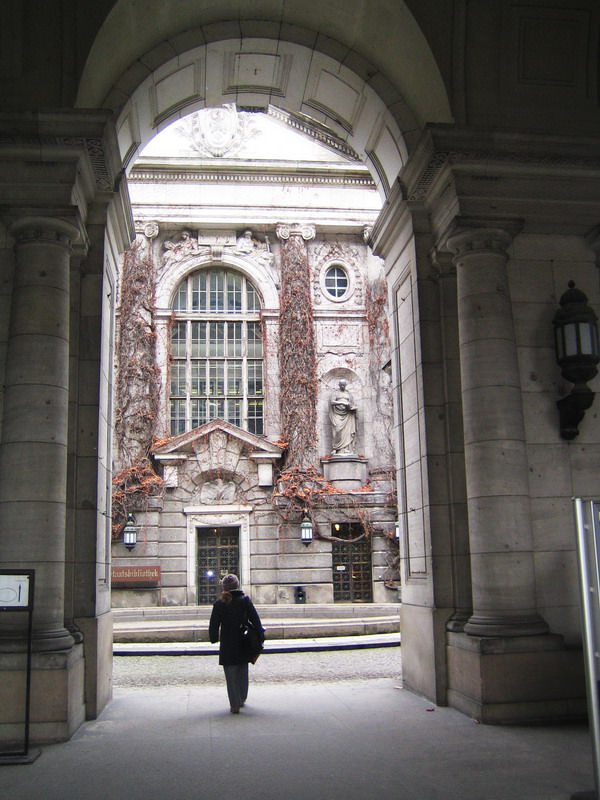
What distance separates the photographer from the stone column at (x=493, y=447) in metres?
9.07

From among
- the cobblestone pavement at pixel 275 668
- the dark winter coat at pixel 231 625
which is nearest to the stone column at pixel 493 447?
the dark winter coat at pixel 231 625

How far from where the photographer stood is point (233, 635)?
32.2 ft

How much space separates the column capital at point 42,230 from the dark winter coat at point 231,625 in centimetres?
472

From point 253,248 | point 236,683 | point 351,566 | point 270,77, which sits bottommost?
point 236,683

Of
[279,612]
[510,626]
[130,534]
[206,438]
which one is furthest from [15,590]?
[206,438]

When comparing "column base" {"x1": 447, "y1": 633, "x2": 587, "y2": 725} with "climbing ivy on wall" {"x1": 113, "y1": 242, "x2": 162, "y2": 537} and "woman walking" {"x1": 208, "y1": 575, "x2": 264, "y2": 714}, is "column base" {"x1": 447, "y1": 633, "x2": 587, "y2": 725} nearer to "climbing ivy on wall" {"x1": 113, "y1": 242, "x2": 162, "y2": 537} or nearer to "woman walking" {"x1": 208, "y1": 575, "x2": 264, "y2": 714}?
"woman walking" {"x1": 208, "y1": 575, "x2": 264, "y2": 714}

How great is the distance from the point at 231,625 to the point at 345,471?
66.6ft

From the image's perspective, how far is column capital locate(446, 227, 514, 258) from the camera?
995 cm

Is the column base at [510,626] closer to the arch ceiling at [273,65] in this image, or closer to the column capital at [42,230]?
the arch ceiling at [273,65]

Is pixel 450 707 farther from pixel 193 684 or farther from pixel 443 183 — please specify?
pixel 443 183

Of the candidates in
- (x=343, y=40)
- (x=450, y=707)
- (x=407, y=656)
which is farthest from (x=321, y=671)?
(x=343, y=40)

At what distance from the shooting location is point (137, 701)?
10.8m

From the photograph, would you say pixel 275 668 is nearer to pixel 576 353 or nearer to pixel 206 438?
pixel 576 353

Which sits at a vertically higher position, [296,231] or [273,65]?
[296,231]
